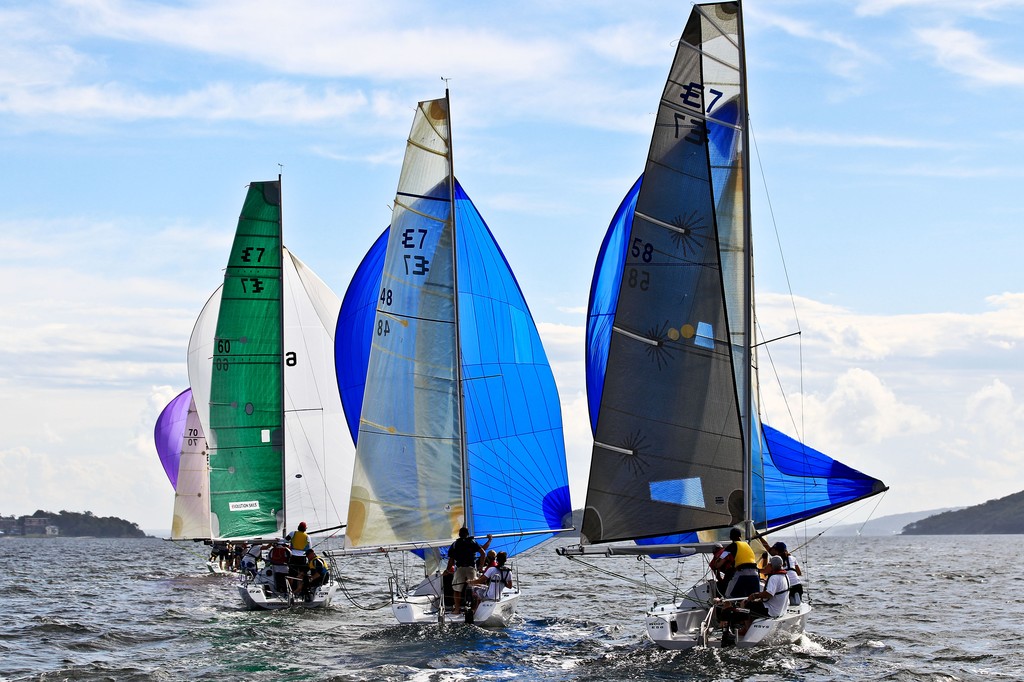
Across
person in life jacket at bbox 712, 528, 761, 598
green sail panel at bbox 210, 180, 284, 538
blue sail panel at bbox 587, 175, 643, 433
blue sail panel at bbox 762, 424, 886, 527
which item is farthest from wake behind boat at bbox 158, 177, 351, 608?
person in life jacket at bbox 712, 528, 761, 598

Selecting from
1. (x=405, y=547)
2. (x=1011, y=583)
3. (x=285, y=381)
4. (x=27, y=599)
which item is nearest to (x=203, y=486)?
(x=27, y=599)

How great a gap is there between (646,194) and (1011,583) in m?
29.6

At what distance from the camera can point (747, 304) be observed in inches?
763

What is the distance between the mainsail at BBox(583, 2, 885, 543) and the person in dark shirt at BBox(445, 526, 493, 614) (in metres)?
3.57

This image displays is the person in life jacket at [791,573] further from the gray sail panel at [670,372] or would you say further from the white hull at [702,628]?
the gray sail panel at [670,372]

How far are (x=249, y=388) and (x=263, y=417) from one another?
83 cm

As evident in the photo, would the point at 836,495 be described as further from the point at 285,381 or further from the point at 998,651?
the point at 285,381

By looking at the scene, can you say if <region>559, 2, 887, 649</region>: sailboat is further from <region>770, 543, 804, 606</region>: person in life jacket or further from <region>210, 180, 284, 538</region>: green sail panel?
<region>210, 180, 284, 538</region>: green sail panel

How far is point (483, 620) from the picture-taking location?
21984mm

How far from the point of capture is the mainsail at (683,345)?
62.4ft

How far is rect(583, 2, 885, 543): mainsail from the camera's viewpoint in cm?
1902

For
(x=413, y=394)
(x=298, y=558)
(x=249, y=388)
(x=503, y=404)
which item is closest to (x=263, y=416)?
(x=249, y=388)

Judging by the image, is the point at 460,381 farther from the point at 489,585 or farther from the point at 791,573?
the point at 791,573

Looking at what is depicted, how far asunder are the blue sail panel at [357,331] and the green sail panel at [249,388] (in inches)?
182
